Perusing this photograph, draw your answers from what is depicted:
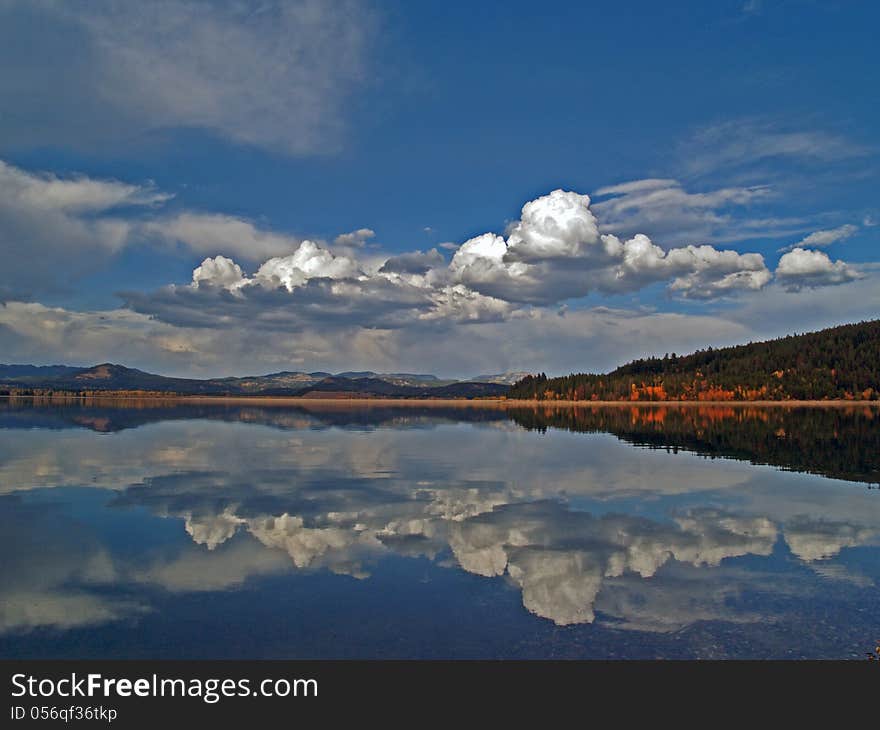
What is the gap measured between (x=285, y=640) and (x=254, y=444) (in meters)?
66.0

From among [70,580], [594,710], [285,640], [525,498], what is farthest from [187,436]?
[594,710]

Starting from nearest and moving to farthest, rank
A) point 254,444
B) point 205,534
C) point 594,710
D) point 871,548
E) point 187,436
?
point 594,710 → point 871,548 → point 205,534 → point 254,444 → point 187,436

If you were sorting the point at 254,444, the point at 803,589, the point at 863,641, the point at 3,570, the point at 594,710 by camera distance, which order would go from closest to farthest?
the point at 594,710 → the point at 863,641 → the point at 803,589 → the point at 3,570 → the point at 254,444

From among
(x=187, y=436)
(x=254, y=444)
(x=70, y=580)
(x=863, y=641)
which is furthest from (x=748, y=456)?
(x=187, y=436)

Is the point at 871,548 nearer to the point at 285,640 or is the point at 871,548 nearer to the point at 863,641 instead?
the point at 863,641

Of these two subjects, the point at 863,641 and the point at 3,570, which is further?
the point at 3,570

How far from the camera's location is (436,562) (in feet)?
85.5

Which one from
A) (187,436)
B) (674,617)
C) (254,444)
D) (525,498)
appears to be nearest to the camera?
(674,617)

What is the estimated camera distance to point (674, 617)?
19438 mm

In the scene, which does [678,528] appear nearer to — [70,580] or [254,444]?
[70,580]

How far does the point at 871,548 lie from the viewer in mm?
28234

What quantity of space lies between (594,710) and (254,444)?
72.7 meters

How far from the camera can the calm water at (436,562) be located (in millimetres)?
17906

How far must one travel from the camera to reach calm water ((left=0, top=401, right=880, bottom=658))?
17906mm
